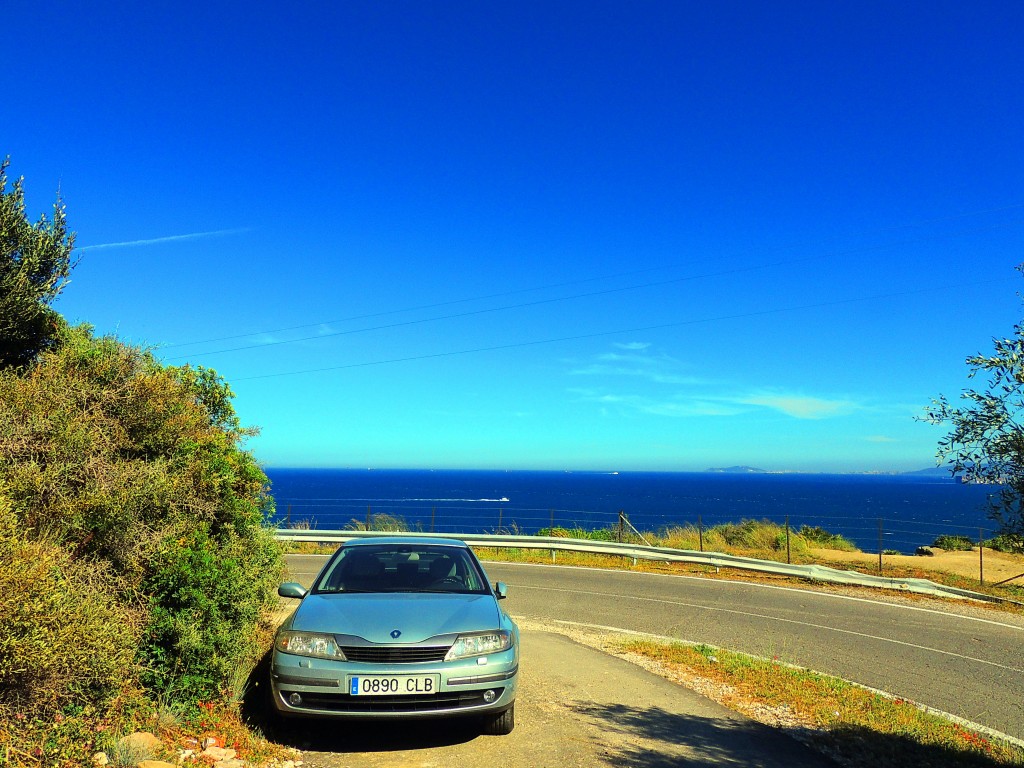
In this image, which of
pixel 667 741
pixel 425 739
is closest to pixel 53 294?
pixel 425 739

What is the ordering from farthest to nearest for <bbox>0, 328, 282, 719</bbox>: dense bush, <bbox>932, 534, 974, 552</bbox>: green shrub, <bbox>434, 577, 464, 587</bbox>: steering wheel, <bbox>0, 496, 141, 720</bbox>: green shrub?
<bbox>932, 534, 974, 552</bbox>: green shrub, <bbox>434, 577, 464, 587</bbox>: steering wheel, <bbox>0, 328, 282, 719</bbox>: dense bush, <bbox>0, 496, 141, 720</bbox>: green shrub

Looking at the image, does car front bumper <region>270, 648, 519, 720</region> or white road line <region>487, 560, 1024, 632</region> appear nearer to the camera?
car front bumper <region>270, 648, 519, 720</region>

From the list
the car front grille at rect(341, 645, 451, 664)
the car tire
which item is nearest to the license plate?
the car front grille at rect(341, 645, 451, 664)

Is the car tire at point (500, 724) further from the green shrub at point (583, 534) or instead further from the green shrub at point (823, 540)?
the green shrub at point (823, 540)

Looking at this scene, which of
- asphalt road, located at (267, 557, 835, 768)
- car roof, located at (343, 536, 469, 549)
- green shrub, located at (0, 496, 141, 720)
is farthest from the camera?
car roof, located at (343, 536, 469, 549)

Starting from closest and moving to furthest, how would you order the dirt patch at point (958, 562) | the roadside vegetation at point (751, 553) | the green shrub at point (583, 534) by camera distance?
the roadside vegetation at point (751, 553) → the dirt patch at point (958, 562) → the green shrub at point (583, 534)

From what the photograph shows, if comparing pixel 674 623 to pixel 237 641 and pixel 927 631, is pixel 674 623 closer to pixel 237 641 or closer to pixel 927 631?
pixel 927 631

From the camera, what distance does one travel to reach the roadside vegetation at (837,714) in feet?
18.2

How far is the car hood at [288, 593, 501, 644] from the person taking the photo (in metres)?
5.27

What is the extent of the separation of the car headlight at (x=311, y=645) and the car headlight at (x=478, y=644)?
0.79 meters

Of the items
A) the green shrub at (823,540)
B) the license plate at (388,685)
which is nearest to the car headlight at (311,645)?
the license plate at (388,685)

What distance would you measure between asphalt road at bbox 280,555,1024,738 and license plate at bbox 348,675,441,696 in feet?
18.8

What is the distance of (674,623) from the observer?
12219 millimetres

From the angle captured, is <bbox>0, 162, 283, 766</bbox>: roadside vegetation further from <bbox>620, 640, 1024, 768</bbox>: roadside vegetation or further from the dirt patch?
the dirt patch
